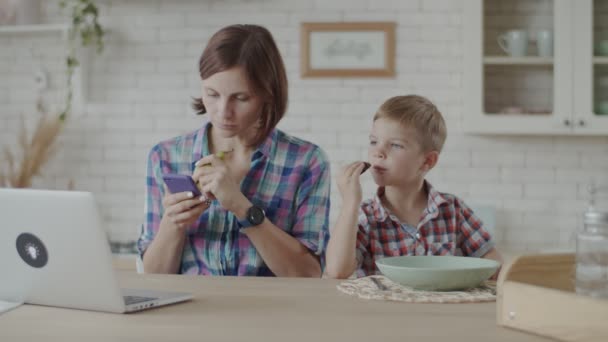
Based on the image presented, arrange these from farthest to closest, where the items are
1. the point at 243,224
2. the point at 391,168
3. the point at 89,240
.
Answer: the point at 391,168, the point at 243,224, the point at 89,240

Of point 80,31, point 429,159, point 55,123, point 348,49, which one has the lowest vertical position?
point 429,159

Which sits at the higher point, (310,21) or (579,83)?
(310,21)

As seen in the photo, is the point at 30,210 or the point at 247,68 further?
the point at 247,68

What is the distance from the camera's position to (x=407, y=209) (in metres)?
2.35

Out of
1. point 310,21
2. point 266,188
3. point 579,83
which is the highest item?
point 310,21

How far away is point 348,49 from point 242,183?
5.83 feet

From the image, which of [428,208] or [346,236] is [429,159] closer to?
[428,208]

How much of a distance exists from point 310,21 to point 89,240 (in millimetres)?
2701

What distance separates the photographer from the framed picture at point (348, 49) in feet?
12.8

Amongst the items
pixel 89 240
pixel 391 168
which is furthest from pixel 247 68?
pixel 89 240

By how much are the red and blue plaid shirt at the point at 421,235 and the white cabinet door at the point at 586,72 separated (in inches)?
59.8

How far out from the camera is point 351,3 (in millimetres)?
3910

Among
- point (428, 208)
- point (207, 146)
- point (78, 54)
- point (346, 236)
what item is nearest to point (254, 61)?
point (207, 146)

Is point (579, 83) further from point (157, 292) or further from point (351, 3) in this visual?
point (157, 292)
